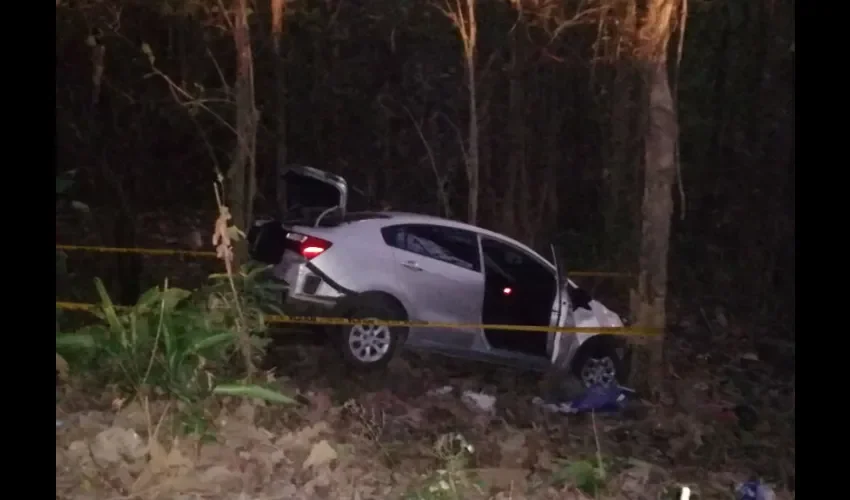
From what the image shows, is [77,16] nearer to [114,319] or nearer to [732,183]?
[114,319]

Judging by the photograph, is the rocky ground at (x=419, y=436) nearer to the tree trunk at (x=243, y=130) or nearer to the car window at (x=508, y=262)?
the tree trunk at (x=243, y=130)

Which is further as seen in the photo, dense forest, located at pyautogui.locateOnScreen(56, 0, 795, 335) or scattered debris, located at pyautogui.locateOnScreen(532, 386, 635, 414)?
dense forest, located at pyautogui.locateOnScreen(56, 0, 795, 335)

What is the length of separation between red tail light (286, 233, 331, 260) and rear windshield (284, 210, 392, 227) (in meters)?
0.10

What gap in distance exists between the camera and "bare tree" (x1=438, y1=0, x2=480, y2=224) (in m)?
6.98

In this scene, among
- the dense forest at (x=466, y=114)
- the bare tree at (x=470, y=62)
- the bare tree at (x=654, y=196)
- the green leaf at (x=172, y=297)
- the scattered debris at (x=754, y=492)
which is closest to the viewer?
the scattered debris at (x=754, y=492)

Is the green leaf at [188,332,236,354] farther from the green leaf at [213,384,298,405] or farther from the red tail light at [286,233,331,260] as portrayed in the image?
the red tail light at [286,233,331,260]

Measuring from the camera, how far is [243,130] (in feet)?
20.0

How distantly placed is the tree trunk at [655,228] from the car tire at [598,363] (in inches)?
4.5

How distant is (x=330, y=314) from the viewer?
5176 millimetres

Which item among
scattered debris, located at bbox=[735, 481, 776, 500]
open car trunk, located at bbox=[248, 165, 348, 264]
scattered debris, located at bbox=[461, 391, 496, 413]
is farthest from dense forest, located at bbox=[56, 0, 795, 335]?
scattered debris, located at bbox=[735, 481, 776, 500]

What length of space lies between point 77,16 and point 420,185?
3195 millimetres

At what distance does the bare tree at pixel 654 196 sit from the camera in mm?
5234

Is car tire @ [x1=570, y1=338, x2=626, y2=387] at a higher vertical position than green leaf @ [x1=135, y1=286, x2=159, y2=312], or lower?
lower

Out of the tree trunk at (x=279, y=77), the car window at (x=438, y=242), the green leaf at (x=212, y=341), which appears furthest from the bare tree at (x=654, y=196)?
the tree trunk at (x=279, y=77)
